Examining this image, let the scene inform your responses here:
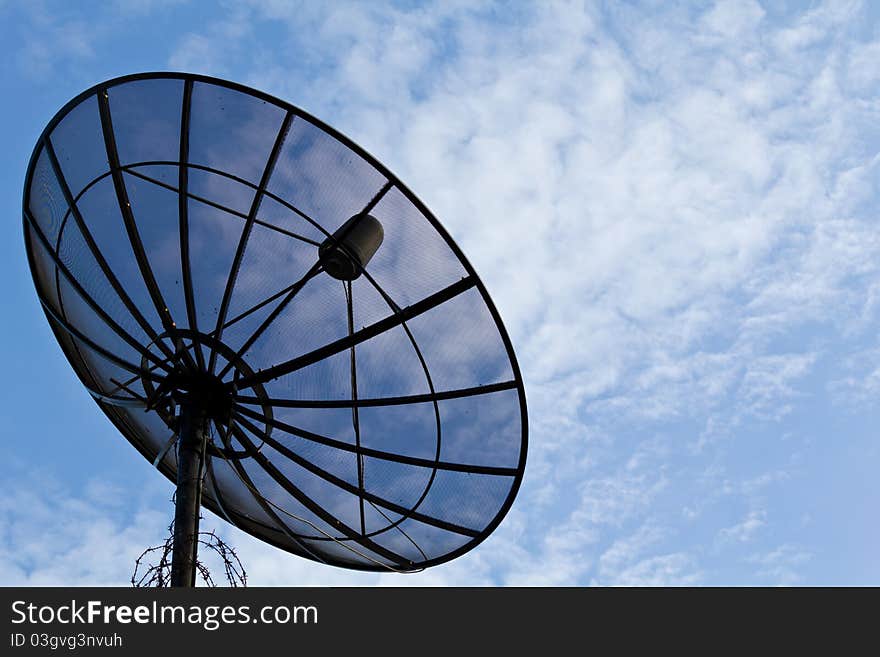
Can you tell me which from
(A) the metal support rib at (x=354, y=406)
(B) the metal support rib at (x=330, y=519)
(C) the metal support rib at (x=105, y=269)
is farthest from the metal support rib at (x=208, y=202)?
(B) the metal support rib at (x=330, y=519)

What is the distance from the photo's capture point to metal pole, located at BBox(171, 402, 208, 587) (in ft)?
29.7

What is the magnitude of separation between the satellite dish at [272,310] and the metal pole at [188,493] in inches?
0.8

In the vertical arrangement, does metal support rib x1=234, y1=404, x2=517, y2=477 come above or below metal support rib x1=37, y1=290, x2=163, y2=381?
below

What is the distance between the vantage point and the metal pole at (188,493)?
29.7ft

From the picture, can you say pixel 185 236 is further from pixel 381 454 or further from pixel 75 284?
pixel 381 454

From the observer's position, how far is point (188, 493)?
30.9 ft

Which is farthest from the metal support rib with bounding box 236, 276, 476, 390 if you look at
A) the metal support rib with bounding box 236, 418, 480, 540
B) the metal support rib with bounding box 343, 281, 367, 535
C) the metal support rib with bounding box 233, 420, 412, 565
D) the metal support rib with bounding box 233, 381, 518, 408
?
the metal support rib with bounding box 233, 420, 412, 565

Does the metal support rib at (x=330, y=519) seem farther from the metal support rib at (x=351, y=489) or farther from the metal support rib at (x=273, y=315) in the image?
the metal support rib at (x=273, y=315)

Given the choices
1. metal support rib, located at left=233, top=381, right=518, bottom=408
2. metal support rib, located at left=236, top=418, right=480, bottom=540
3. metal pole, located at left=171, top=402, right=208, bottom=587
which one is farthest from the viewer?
metal support rib, located at left=236, top=418, right=480, bottom=540

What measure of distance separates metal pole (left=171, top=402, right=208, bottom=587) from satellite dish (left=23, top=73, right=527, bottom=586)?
0.06 feet

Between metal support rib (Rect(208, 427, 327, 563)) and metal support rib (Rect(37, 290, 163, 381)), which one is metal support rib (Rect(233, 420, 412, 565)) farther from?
metal support rib (Rect(37, 290, 163, 381))

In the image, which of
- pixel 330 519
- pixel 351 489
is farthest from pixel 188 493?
pixel 330 519
